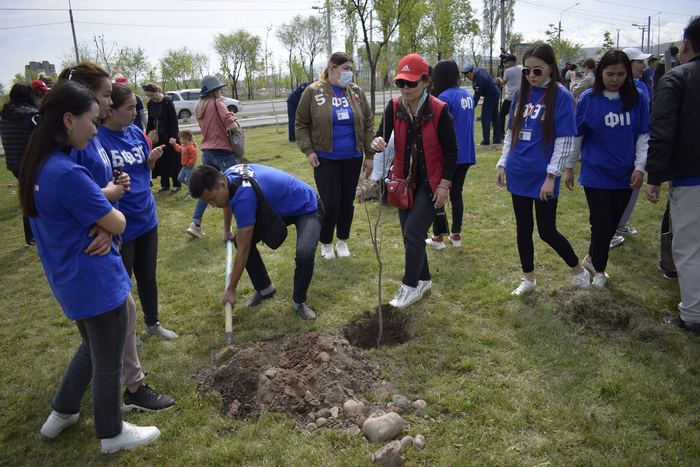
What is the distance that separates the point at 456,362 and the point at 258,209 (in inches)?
73.5

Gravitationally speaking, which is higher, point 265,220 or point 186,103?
point 186,103

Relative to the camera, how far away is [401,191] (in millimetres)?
3990

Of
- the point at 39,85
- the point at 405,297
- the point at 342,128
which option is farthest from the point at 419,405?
the point at 39,85

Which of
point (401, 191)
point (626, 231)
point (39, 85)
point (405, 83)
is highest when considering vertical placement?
point (39, 85)

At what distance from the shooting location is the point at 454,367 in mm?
3361

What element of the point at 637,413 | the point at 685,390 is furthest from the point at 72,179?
the point at 685,390

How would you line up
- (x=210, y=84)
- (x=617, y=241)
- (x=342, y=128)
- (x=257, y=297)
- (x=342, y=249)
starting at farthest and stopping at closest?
1. (x=210, y=84)
2. (x=342, y=249)
3. (x=617, y=241)
4. (x=342, y=128)
5. (x=257, y=297)

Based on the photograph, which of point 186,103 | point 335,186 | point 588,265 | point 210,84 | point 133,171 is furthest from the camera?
point 186,103

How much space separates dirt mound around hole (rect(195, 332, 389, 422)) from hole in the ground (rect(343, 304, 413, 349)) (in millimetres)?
333

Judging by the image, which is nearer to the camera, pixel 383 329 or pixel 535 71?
pixel 535 71

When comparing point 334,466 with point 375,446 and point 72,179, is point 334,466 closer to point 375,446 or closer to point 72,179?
point 375,446

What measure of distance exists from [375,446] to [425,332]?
4.30 ft

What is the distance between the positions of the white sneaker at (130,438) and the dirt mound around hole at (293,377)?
455 mm

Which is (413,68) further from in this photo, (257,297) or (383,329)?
(257,297)
